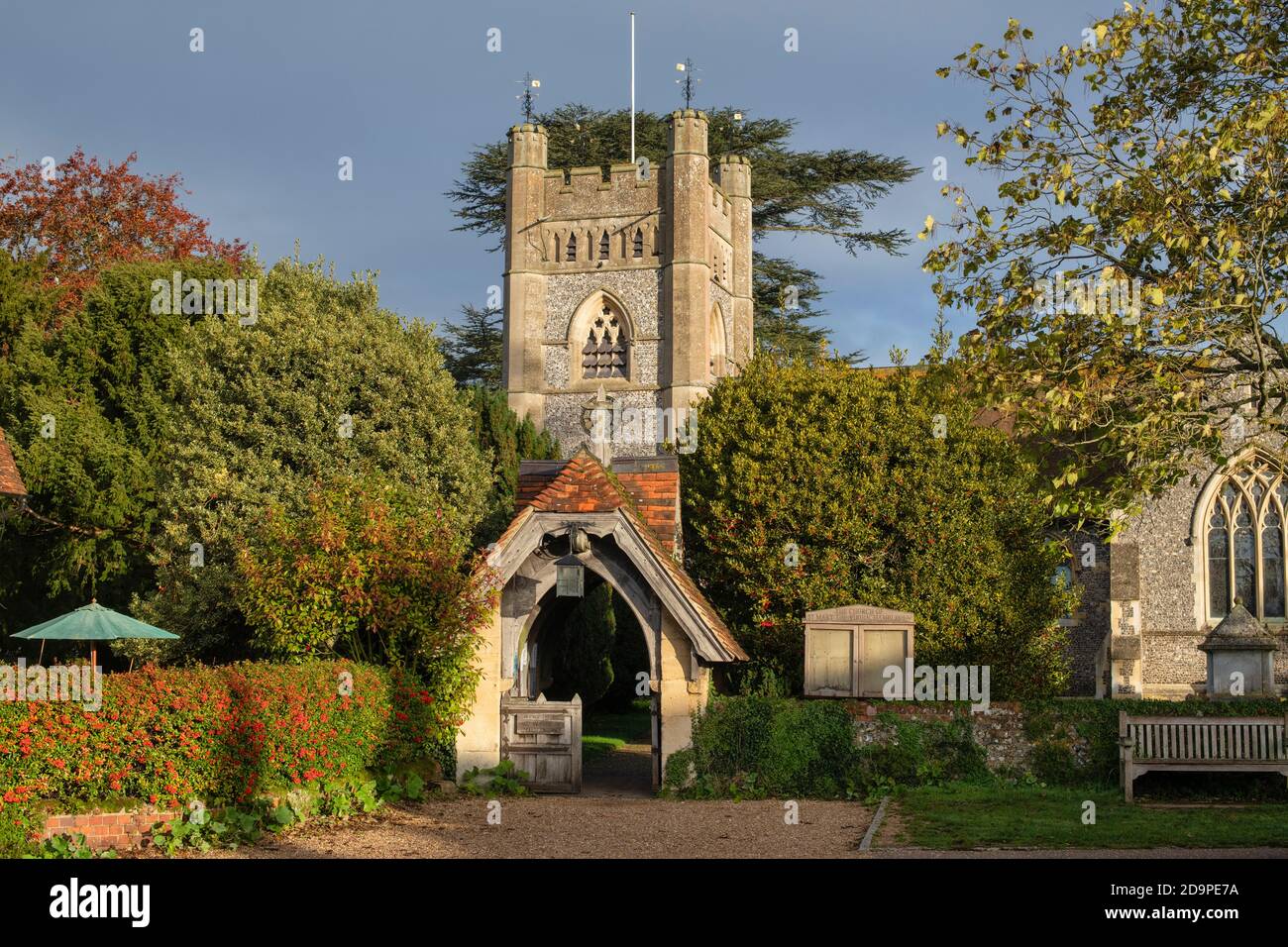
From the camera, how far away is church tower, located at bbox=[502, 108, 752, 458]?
48.9 m

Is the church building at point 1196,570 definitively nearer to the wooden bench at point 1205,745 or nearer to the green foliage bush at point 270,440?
the wooden bench at point 1205,745

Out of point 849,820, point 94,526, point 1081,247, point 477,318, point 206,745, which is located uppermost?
point 477,318

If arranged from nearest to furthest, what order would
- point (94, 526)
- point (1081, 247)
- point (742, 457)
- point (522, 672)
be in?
1. point (1081, 247)
2. point (522, 672)
3. point (742, 457)
4. point (94, 526)

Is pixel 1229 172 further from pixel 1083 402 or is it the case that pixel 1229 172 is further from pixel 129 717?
pixel 129 717

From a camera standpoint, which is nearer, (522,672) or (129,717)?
(129,717)

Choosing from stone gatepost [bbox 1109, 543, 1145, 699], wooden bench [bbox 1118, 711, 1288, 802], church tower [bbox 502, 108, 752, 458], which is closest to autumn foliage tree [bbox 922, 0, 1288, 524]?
wooden bench [bbox 1118, 711, 1288, 802]

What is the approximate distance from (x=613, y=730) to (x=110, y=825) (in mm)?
18664

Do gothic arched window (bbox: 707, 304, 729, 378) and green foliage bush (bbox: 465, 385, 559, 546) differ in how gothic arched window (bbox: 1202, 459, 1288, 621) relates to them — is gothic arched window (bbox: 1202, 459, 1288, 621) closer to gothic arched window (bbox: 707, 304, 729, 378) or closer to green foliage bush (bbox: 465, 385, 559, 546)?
green foliage bush (bbox: 465, 385, 559, 546)

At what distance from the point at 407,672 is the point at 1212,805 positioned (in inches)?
361

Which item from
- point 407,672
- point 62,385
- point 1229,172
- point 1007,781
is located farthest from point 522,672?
point 62,385

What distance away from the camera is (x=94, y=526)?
86.8ft

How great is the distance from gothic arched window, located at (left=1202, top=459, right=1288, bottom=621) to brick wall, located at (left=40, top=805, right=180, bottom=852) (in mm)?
22746

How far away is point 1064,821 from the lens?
→ 1398 centimetres

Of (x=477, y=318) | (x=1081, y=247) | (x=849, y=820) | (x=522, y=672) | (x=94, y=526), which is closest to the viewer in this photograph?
(x=849, y=820)
